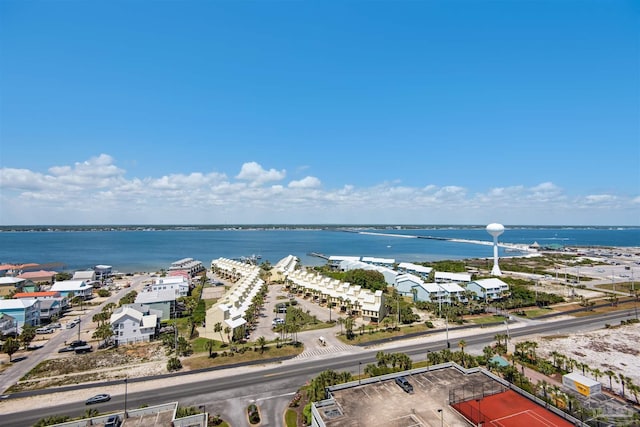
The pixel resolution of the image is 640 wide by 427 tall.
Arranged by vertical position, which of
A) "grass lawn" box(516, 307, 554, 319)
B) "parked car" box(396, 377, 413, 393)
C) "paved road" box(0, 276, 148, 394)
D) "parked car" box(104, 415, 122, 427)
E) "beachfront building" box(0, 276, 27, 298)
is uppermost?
"parked car" box(396, 377, 413, 393)

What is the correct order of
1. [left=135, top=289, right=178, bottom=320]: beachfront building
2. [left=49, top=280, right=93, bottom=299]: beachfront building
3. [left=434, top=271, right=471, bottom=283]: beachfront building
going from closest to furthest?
[left=135, top=289, right=178, bottom=320]: beachfront building < [left=49, top=280, right=93, bottom=299]: beachfront building < [left=434, top=271, right=471, bottom=283]: beachfront building

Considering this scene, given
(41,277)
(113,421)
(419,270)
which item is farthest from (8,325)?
(419,270)

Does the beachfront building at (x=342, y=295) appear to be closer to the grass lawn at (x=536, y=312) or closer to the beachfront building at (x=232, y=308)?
the beachfront building at (x=232, y=308)

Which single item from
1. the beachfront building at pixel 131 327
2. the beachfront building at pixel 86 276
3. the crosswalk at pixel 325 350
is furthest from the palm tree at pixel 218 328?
the beachfront building at pixel 86 276

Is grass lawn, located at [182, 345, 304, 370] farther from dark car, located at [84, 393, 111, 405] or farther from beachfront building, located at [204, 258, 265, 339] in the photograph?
dark car, located at [84, 393, 111, 405]

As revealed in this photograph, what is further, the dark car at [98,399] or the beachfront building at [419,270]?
the beachfront building at [419,270]

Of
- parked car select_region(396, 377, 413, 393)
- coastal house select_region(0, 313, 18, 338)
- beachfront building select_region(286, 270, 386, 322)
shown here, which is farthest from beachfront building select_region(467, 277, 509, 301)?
coastal house select_region(0, 313, 18, 338)
